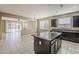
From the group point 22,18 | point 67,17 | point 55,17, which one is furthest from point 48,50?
point 22,18

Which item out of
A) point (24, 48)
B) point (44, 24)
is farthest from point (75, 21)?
point (24, 48)

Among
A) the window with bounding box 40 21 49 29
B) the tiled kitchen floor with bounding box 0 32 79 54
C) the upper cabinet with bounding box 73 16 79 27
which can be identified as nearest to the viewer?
the tiled kitchen floor with bounding box 0 32 79 54

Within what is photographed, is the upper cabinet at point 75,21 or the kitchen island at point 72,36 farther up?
the upper cabinet at point 75,21

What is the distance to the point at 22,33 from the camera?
330 inches

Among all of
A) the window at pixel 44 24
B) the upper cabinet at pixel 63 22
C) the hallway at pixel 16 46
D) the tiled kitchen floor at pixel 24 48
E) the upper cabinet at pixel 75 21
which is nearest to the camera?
the tiled kitchen floor at pixel 24 48

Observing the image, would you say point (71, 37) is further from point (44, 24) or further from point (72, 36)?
point (44, 24)

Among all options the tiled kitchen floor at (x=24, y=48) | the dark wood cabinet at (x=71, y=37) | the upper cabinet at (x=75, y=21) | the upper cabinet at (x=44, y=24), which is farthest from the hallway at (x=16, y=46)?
the upper cabinet at (x=75, y=21)

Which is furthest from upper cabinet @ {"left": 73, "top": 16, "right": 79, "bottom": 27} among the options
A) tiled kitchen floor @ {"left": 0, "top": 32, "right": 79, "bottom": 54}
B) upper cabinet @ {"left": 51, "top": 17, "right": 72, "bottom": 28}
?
tiled kitchen floor @ {"left": 0, "top": 32, "right": 79, "bottom": 54}

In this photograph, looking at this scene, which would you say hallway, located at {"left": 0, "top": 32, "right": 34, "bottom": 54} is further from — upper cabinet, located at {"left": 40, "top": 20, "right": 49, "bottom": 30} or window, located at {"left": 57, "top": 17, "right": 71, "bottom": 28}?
window, located at {"left": 57, "top": 17, "right": 71, "bottom": 28}

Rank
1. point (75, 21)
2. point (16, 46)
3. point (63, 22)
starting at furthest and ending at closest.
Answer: point (63, 22), point (75, 21), point (16, 46)

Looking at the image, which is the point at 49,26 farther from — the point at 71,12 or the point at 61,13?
Result: the point at 71,12

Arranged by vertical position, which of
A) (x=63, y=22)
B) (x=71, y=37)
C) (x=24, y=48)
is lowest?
(x=24, y=48)

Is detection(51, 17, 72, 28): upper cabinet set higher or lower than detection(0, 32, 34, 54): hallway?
higher

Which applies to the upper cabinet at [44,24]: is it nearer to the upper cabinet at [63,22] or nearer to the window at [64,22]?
the upper cabinet at [63,22]
